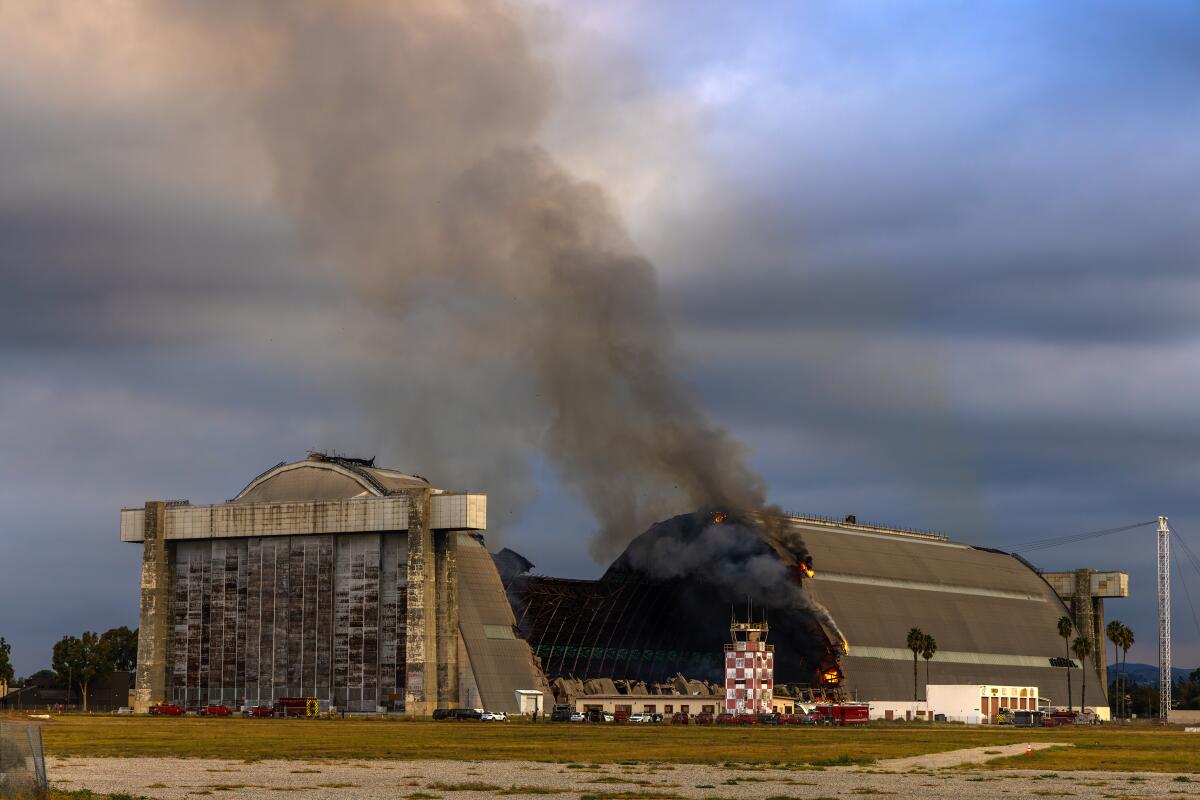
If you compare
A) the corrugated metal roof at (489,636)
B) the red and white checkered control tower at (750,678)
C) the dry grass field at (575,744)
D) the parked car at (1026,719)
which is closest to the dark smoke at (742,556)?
the red and white checkered control tower at (750,678)

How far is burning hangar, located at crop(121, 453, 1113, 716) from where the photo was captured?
155375mm

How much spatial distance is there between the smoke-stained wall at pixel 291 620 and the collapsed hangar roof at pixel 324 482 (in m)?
4.59

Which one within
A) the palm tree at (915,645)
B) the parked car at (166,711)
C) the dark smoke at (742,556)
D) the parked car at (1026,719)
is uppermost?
the dark smoke at (742,556)

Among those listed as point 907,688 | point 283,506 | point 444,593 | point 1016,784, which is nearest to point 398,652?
point 444,593

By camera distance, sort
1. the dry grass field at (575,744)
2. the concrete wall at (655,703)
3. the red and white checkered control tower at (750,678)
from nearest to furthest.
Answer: the dry grass field at (575,744) → the red and white checkered control tower at (750,678) → the concrete wall at (655,703)

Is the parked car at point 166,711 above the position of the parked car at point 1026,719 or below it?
above

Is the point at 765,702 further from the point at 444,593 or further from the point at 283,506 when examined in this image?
the point at 283,506

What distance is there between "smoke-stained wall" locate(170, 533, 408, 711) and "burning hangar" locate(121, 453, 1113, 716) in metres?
→ 0.20

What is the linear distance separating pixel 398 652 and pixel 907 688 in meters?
59.1

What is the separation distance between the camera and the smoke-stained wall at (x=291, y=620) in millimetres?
156500

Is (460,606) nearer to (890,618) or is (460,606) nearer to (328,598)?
(328,598)

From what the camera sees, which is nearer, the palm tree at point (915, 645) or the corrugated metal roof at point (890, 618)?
the corrugated metal roof at point (890, 618)

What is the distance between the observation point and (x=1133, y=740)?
4444 inches

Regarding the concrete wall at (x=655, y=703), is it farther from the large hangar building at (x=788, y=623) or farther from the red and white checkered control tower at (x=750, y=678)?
the red and white checkered control tower at (x=750, y=678)
